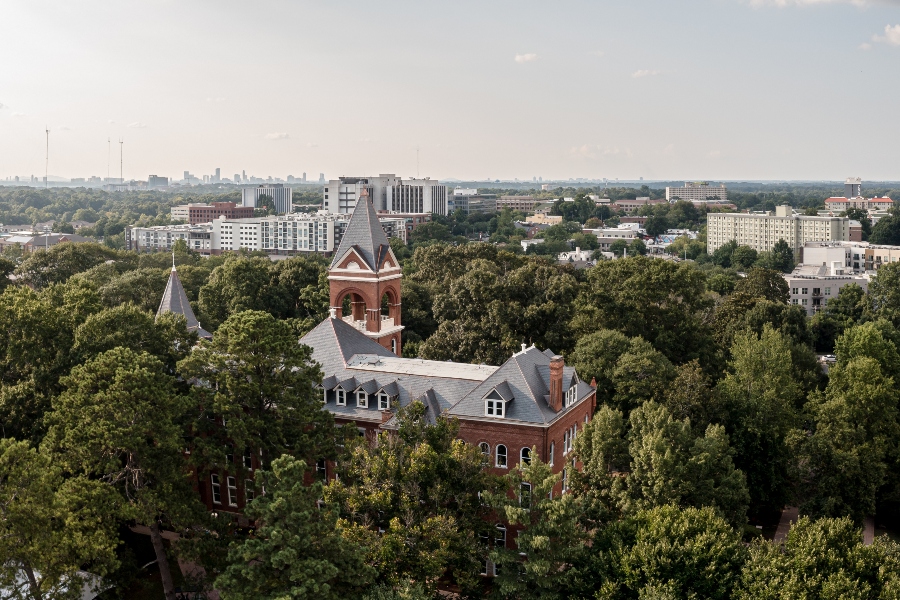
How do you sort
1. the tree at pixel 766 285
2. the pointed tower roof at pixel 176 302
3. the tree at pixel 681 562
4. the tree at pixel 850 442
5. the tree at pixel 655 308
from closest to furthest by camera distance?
the tree at pixel 681 562, the tree at pixel 850 442, the pointed tower roof at pixel 176 302, the tree at pixel 655 308, the tree at pixel 766 285

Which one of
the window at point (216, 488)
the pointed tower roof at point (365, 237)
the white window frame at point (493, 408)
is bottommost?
the window at point (216, 488)

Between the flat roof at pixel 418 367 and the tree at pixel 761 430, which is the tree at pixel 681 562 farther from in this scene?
the tree at pixel 761 430

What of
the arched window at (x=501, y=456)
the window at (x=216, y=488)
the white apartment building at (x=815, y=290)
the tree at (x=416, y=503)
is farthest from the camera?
the white apartment building at (x=815, y=290)

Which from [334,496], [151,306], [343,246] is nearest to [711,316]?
[343,246]

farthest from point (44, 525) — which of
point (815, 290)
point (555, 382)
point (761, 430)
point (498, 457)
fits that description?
point (815, 290)

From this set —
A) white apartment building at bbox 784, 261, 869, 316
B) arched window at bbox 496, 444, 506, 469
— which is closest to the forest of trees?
arched window at bbox 496, 444, 506, 469

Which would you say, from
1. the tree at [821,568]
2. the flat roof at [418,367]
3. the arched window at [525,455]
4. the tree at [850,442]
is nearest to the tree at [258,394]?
the flat roof at [418,367]

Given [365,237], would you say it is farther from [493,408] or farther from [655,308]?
[655,308]

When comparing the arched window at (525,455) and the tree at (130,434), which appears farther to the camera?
the arched window at (525,455)

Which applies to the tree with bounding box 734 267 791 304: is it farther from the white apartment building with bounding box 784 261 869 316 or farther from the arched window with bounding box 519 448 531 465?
the arched window with bounding box 519 448 531 465
